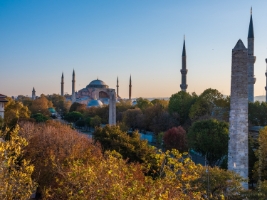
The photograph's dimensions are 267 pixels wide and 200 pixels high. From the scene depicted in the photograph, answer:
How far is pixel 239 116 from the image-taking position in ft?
38.8

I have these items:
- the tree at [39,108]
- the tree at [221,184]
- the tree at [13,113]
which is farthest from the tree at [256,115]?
the tree at [39,108]

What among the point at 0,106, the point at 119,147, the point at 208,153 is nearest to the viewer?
the point at 119,147

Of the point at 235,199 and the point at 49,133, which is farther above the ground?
the point at 49,133

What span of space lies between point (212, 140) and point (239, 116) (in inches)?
353

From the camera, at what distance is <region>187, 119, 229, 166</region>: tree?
20406 millimetres

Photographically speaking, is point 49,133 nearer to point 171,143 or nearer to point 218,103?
point 171,143

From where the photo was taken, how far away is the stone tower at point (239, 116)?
1182cm

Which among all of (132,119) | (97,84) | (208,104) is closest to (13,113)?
(132,119)

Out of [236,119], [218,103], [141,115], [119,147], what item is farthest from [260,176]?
[141,115]

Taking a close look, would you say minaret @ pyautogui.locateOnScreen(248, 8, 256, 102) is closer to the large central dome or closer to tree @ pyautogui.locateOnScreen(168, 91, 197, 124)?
tree @ pyautogui.locateOnScreen(168, 91, 197, 124)

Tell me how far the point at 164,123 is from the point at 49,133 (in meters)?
17.1

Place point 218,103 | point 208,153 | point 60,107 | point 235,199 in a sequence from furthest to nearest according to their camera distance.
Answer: point 60,107 → point 218,103 → point 208,153 → point 235,199

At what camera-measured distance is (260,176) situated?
44.7 feet

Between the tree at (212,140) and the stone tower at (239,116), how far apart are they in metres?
8.51
